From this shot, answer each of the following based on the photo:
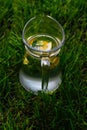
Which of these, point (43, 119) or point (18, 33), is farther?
point (18, 33)

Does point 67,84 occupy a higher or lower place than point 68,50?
lower

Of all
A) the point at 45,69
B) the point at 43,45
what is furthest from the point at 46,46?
the point at 45,69

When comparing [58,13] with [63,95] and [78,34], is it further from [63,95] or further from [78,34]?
[63,95]

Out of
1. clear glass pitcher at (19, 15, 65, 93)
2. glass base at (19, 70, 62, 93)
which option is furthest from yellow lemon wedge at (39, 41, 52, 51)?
glass base at (19, 70, 62, 93)

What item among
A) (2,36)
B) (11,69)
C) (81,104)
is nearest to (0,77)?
(11,69)

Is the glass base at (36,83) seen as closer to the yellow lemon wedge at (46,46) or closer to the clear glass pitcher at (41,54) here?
the clear glass pitcher at (41,54)

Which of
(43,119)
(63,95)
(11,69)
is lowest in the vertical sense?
(43,119)

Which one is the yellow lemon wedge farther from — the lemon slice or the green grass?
the green grass
